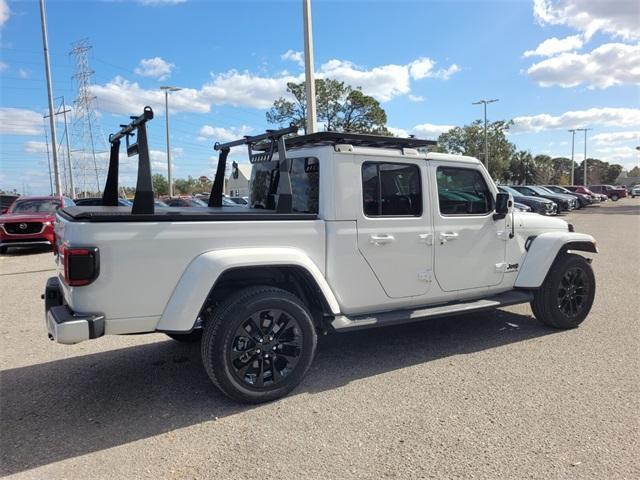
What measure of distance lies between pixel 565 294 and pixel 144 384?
451 cm

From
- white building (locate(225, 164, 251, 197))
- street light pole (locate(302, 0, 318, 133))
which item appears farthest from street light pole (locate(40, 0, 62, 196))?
street light pole (locate(302, 0, 318, 133))

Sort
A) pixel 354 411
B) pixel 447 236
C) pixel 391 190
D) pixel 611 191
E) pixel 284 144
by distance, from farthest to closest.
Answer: pixel 611 191 → pixel 447 236 → pixel 391 190 → pixel 284 144 → pixel 354 411

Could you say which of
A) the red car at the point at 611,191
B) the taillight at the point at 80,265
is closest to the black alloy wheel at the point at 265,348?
the taillight at the point at 80,265

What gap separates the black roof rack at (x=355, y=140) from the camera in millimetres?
4047

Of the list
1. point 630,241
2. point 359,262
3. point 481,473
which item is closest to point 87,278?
point 359,262

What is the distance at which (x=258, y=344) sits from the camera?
141 inches

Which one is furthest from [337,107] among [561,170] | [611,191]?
[561,170]

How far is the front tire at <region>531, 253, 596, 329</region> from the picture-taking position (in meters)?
5.23

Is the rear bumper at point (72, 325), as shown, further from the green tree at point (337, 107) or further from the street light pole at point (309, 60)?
the green tree at point (337, 107)

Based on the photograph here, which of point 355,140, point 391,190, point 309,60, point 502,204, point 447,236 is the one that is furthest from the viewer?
point 309,60

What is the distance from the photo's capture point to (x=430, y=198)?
4.48 m

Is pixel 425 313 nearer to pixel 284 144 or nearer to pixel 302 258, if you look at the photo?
pixel 302 258

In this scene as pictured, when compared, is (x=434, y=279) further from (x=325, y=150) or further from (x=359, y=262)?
(x=325, y=150)

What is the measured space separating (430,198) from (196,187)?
99.7 meters
